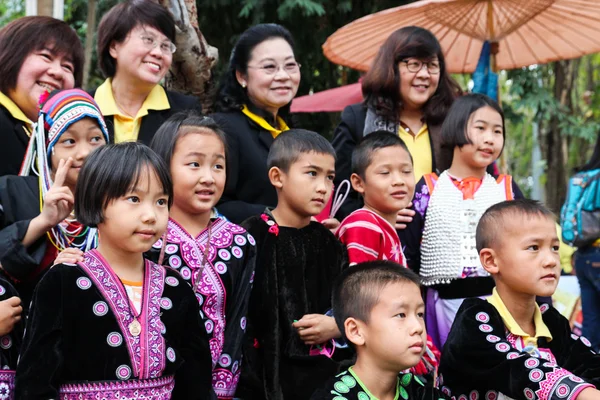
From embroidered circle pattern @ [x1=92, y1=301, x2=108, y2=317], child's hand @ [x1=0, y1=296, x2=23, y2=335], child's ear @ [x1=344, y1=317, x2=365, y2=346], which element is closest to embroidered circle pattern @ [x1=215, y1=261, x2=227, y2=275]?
child's ear @ [x1=344, y1=317, x2=365, y2=346]

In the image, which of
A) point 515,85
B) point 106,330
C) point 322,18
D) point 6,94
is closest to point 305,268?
point 106,330

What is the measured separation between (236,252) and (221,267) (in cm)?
9

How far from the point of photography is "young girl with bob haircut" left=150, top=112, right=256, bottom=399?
3.07 metres

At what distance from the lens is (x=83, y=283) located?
8.40 feet

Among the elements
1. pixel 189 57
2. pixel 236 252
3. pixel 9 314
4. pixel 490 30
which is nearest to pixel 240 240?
pixel 236 252

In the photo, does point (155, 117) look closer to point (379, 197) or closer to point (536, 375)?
point (379, 197)

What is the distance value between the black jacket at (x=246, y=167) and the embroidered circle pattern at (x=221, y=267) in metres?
0.58

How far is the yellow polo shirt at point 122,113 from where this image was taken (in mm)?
3740

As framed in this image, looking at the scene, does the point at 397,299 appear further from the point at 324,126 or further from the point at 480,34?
the point at 324,126

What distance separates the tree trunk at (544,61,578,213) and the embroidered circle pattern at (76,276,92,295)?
396 inches

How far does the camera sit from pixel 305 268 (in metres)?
3.35

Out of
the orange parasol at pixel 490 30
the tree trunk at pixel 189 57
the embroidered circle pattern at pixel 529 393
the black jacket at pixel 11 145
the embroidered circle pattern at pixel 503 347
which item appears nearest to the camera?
the embroidered circle pattern at pixel 529 393

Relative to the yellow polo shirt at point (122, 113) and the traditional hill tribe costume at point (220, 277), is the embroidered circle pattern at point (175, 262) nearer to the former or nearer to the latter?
the traditional hill tribe costume at point (220, 277)

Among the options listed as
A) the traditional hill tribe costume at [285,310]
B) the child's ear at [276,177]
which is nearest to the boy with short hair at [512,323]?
the traditional hill tribe costume at [285,310]
